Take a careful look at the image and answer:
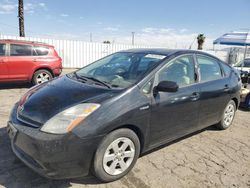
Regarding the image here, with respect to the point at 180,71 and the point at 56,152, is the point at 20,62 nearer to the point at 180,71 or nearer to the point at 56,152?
the point at 180,71

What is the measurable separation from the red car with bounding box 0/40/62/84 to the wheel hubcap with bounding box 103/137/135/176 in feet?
20.3

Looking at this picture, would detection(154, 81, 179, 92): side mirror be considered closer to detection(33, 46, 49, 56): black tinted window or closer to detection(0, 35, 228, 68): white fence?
detection(33, 46, 49, 56): black tinted window

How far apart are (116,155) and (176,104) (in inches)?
45.6

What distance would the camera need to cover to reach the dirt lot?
9.73ft

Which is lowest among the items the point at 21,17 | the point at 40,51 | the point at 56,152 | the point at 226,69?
the point at 56,152

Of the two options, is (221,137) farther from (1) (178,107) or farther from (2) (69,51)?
(2) (69,51)

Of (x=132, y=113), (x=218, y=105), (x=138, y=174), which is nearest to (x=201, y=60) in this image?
(x=218, y=105)

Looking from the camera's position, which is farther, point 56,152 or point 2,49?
point 2,49

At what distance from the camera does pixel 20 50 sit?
26.8ft

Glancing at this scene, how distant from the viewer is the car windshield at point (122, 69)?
3.37m

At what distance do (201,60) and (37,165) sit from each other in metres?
3.10

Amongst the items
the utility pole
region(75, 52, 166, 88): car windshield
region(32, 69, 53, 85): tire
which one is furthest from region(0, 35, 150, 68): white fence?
region(75, 52, 166, 88): car windshield

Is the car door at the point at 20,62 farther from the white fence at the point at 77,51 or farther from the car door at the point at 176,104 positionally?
the white fence at the point at 77,51

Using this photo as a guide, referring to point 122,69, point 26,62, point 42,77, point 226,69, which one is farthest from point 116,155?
point 42,77
